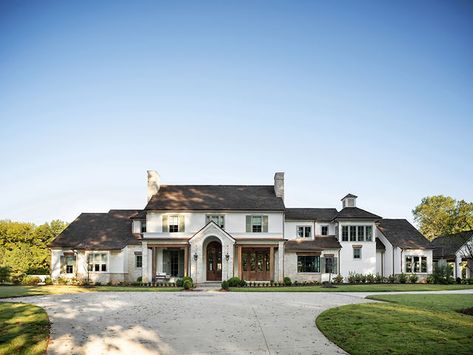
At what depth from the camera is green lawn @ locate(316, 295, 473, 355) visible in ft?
35.6

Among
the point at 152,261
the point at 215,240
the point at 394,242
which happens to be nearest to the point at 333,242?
the point at 394,242

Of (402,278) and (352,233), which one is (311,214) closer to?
(352,233)

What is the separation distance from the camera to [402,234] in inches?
1655

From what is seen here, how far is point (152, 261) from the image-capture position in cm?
3775

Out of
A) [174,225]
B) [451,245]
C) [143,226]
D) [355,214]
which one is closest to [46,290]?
[174,225]

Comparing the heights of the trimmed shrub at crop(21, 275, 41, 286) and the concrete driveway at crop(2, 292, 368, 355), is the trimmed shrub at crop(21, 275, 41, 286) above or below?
below

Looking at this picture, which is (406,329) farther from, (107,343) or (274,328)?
(107,343)

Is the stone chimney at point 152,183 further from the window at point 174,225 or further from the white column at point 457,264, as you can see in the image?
the white column at point 457,264

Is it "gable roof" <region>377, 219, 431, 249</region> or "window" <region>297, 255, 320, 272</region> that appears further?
"gable roof" <region>377, 219, 431, 249</region>

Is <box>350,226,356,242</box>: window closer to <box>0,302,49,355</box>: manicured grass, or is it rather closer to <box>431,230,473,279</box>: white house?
<box>431,230,473,279</box>: white house

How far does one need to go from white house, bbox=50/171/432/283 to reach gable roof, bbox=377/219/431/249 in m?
0.11

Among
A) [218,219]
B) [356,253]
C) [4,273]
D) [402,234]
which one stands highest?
[218,219]

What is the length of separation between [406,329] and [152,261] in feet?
92.3

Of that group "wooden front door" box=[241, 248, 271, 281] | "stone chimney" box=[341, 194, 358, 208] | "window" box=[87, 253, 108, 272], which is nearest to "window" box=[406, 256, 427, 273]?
"stone chimney" box=[341, 194, 358, 208]
